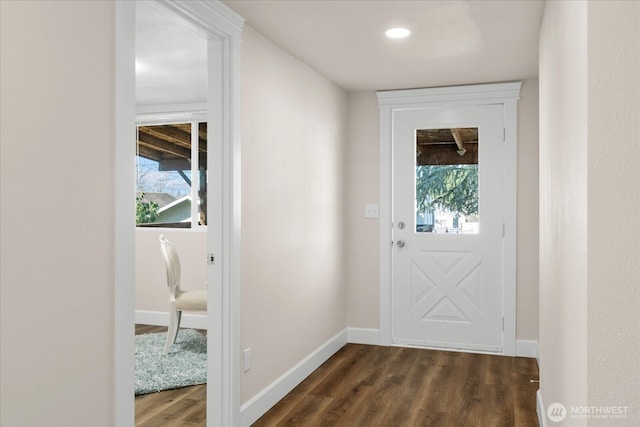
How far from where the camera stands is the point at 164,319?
568cm

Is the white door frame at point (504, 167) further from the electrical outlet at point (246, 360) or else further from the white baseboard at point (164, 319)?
the electrical outlet at point (246, 360)

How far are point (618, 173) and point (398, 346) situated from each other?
150 inches

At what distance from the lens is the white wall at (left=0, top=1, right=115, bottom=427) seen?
1583 millimetres

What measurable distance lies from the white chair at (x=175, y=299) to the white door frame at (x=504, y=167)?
1.61 metres

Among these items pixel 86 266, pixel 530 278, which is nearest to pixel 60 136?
pixel 86 266

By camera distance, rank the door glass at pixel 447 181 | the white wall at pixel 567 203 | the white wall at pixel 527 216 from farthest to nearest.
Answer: the door glass at pixel 447 181 < the white wall at pixel 527 216 < the white wall at pixel 567 203

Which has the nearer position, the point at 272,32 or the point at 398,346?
the point at 272,32

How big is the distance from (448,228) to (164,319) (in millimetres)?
3035

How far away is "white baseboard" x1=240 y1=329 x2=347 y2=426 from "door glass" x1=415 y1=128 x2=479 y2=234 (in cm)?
133

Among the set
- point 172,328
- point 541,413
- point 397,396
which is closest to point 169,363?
point 172,328

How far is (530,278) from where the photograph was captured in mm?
4512

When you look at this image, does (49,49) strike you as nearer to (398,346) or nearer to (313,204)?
(313,204)

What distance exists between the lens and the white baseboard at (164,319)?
5.65 meters

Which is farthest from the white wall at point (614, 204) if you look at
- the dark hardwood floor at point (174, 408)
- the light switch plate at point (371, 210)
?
the light switch plate at point (371, 210)
